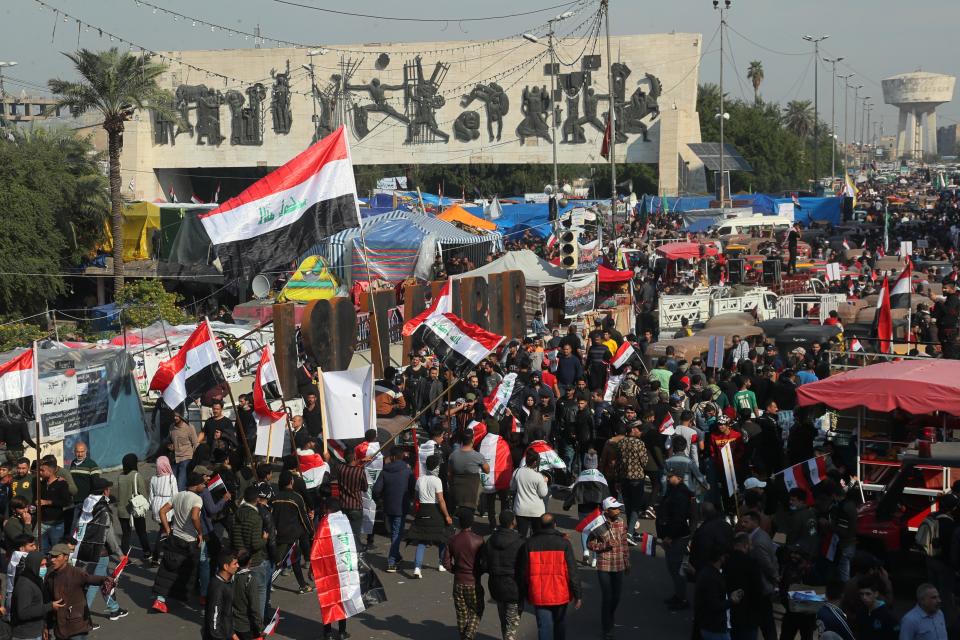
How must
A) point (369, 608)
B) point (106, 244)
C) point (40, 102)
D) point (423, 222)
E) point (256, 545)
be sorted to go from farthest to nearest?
point (40, 102)
point (106, 244)
point (423, 222)
point (369, 608)
point (256, 545)

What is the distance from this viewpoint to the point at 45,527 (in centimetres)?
1129

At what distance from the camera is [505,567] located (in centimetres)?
893

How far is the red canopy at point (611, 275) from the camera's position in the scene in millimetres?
28312

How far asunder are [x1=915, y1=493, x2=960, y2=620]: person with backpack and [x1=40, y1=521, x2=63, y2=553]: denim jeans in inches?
296

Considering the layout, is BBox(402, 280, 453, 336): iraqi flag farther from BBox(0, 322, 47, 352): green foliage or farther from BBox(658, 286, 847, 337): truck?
BBox(0, 322, 47, 352): green foliage

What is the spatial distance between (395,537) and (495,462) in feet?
4.93

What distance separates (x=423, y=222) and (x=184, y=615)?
19985mm

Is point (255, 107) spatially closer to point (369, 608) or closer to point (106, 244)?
point (106, 244)

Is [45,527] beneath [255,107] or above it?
beneath

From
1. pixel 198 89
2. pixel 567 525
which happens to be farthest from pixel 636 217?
pixel 567 525

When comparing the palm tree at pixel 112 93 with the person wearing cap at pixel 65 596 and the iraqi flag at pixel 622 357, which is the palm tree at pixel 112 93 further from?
the person wearing cap at pixel 65 596

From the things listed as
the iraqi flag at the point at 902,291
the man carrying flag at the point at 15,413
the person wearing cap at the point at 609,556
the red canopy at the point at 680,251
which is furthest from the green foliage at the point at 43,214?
the person wearing cap at the point at 609,556

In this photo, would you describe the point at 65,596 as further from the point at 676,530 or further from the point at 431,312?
the point at 431,312

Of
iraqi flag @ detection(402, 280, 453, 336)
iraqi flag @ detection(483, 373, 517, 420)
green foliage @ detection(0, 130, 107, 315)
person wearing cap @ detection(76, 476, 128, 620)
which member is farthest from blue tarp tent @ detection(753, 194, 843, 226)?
person wearing cap @ detection(76, 476, 128, 620)
